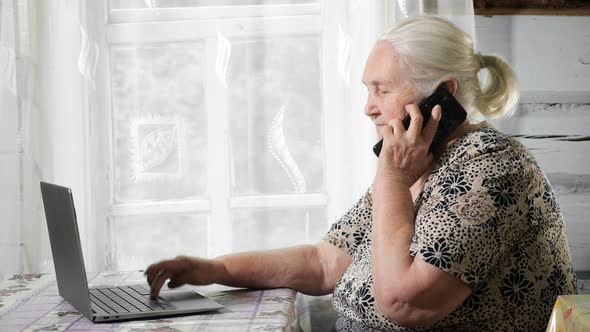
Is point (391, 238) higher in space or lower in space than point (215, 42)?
lower

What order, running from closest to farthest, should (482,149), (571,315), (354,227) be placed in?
(571,315), (482,149), (354,227)

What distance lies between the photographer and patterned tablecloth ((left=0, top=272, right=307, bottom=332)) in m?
1.43

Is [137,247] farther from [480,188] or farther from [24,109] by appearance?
[480,188]

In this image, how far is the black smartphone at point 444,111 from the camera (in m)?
1.66

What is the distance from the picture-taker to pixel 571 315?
846 mm

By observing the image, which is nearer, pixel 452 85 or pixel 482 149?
pixel 482 149

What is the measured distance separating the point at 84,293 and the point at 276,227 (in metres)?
1.10

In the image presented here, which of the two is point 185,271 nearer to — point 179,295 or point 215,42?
point 179,295

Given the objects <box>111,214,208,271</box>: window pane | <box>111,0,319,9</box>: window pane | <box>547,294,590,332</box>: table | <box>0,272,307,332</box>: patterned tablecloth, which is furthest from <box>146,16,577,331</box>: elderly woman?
<box>111,0,319,9</box>: window pane

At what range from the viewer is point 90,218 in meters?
2.52

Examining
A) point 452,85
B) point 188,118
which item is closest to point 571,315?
point 452,85

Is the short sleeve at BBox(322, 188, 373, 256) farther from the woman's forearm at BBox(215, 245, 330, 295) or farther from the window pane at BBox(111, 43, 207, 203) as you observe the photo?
the window pane at BBox(111, 43, 207, 203)

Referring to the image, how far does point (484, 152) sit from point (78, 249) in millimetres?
797

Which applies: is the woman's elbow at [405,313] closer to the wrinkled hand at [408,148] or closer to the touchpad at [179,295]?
the wrinkled hand at [408,148]
